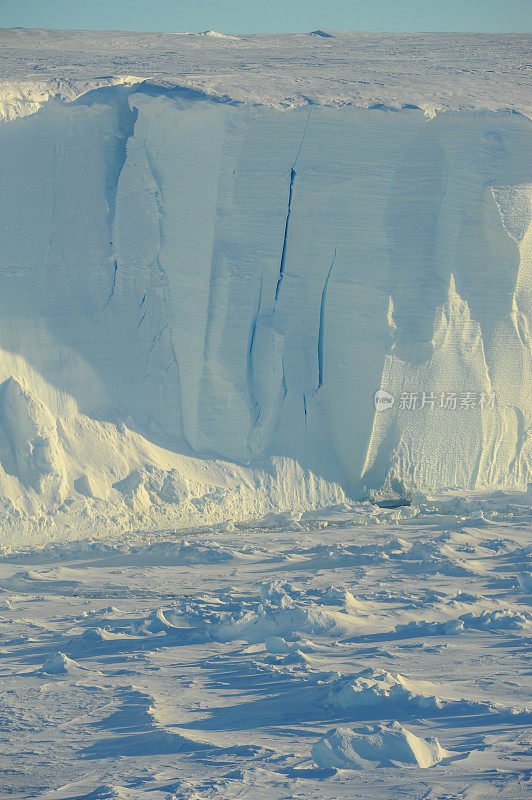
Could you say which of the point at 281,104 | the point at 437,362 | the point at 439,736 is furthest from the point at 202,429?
the point at 439,736

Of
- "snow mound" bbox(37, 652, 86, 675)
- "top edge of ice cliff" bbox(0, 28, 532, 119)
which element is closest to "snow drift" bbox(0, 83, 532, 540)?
"top edge of ice cliff" bbox(0, 28, 532, 119)

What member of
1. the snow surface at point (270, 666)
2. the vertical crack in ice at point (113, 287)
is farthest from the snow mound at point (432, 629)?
the vertical crack in ice at point (113, 287)

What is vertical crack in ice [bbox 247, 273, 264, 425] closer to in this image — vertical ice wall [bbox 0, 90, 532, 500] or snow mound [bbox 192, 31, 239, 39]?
vertical ice wall [bbox 0, 90, 532, 500]

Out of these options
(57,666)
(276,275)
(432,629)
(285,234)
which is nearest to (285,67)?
(285,234)

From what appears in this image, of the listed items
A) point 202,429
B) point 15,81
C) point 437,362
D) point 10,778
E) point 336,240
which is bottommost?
point 10,778

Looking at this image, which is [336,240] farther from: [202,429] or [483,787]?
[483,787]
